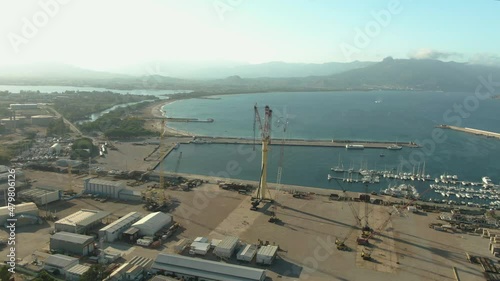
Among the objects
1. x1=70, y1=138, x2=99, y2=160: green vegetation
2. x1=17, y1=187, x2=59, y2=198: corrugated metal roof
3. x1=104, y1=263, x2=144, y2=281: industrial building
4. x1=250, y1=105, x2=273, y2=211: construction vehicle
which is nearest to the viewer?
x1=104, y1=263, x2=144, y2=281: industrial building

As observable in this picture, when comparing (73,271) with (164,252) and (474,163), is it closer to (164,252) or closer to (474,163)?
(164,252)

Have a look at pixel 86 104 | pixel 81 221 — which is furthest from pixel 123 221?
pixel 86 104

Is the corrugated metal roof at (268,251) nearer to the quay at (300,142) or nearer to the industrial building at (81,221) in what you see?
the industrial building at (81,221)

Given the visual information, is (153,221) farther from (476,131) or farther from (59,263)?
(476,131)

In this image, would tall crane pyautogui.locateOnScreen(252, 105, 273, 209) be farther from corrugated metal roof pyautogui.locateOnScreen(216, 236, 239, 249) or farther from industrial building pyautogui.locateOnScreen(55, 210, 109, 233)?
industrial building pyautogui.locateOnScreen(55, 210, 109, 233)

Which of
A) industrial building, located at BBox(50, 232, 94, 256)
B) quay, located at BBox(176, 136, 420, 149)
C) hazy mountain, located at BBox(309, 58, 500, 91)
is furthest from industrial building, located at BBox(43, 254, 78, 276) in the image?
hazy mountain, located at BBox(309, 58, 500, 91)

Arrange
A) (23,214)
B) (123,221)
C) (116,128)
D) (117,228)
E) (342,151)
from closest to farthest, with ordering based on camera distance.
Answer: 1. (117,228)
2. (123,221)
3. (23,214)
4. (342,151)
5. (116,128)

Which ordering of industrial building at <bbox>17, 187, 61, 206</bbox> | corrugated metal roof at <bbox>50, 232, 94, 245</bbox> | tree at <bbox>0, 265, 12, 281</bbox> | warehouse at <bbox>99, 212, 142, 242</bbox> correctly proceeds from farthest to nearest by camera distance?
industrial building at <bbox>17, 187, 61, 206</bbox> → warehouse at <bbox>99, 212, 142, 242</bbox> → corrugated metal roof at <bbox>50, 232, 94, 245</bbox> → tree at <bbox>0, 265, 12, 281</bbox>
